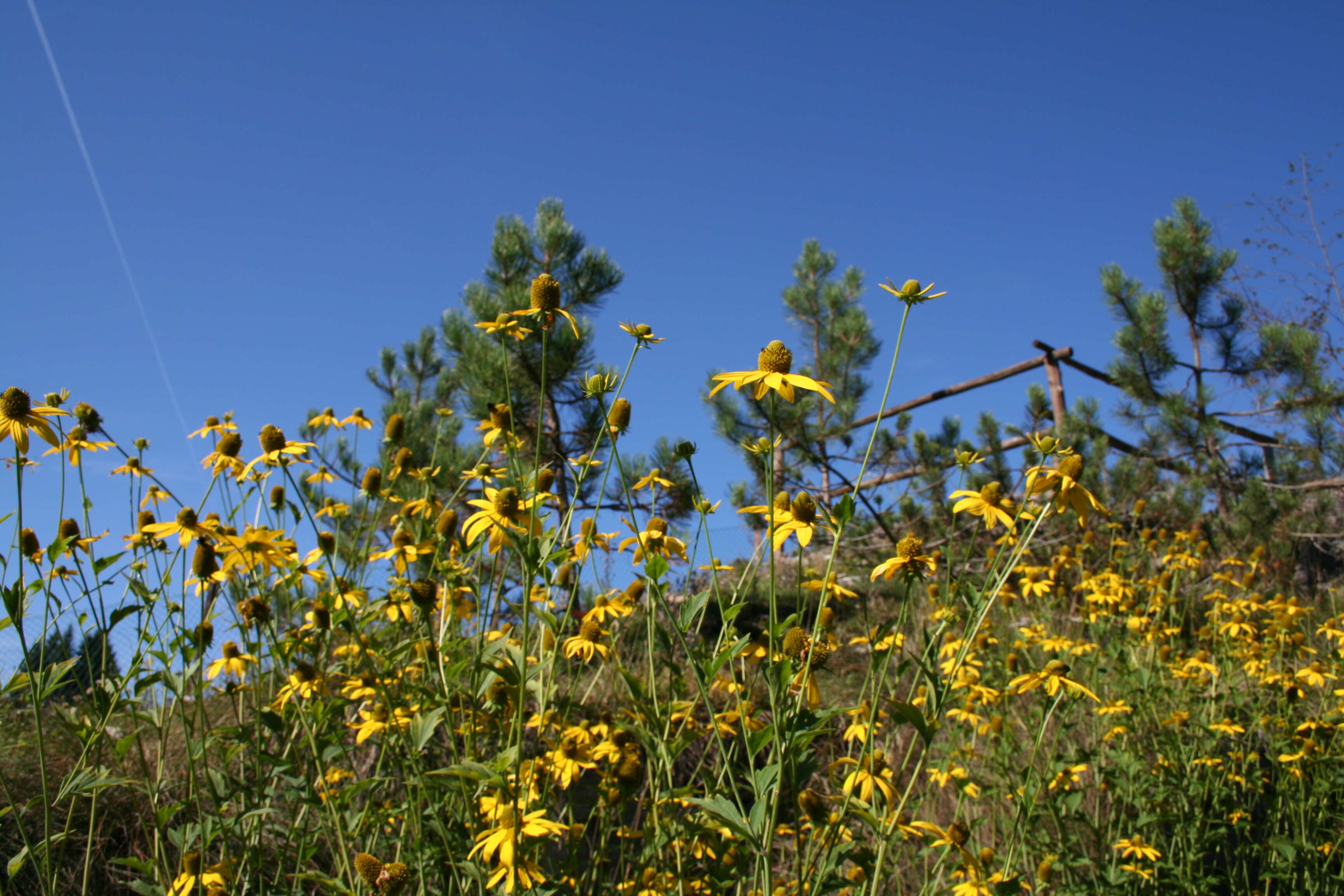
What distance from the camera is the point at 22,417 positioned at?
1505 mm

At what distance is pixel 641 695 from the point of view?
1408 mm

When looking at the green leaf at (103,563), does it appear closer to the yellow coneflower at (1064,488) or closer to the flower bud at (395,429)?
the flower bud at (395,429)

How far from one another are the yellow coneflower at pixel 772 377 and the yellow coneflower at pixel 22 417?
122cm

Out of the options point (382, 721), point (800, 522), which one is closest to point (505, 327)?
point (800, 522)

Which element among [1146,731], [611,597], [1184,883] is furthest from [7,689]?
[1146,731]

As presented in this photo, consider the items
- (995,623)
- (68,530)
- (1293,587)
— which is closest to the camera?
(68,530)

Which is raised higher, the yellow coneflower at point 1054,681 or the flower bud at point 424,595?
the flower bud at point 424,595

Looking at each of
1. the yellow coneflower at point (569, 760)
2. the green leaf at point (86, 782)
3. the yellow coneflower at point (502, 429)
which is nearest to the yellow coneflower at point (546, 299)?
the yellow coneflower at point (502, 429)

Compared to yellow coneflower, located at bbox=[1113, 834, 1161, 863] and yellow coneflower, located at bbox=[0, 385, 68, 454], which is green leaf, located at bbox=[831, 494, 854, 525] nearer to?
yellow coneflower, located at bbox=[0, 385, 68, 454]

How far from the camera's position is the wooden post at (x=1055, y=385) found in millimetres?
7184

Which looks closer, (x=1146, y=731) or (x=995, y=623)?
(x=1146, y=731)

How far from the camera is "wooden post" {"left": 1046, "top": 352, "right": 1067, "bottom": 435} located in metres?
7.18

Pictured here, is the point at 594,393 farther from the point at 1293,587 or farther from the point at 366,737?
the point at 1293,587

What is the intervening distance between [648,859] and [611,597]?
796 millimetres
